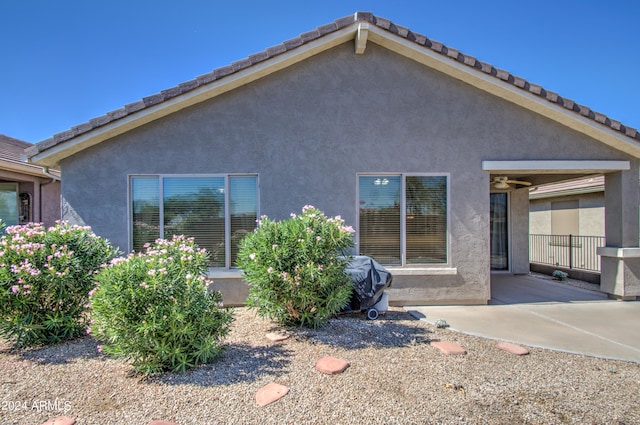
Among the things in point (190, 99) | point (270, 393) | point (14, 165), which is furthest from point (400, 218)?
point (14, 165)

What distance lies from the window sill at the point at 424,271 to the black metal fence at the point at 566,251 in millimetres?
8963

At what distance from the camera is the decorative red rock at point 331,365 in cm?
421

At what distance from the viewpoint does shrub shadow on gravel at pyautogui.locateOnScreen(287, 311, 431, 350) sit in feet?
17.0

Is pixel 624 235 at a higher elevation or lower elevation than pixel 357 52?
lower

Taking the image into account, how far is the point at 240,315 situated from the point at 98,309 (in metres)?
3.01

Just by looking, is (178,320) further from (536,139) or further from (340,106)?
(536,139)

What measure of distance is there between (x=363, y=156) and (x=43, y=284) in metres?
6.12

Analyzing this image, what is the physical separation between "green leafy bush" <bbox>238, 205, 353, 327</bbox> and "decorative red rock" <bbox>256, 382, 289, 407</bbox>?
68.0 inches

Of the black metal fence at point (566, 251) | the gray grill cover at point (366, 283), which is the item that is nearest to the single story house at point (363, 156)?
the gray grill cover at point (366, 283)

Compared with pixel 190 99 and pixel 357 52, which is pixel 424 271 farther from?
pixel 190 99

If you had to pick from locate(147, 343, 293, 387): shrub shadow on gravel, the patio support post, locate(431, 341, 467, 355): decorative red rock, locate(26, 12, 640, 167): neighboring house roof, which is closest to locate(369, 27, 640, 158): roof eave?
locate(26, 12, 640, 167): neighboring house roof

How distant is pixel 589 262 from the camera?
48.1 ft

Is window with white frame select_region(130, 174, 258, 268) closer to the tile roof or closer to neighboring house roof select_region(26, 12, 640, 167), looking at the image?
neighboring house roof select_region(26, 12, 640, 167)

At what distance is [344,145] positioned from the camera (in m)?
7.65
